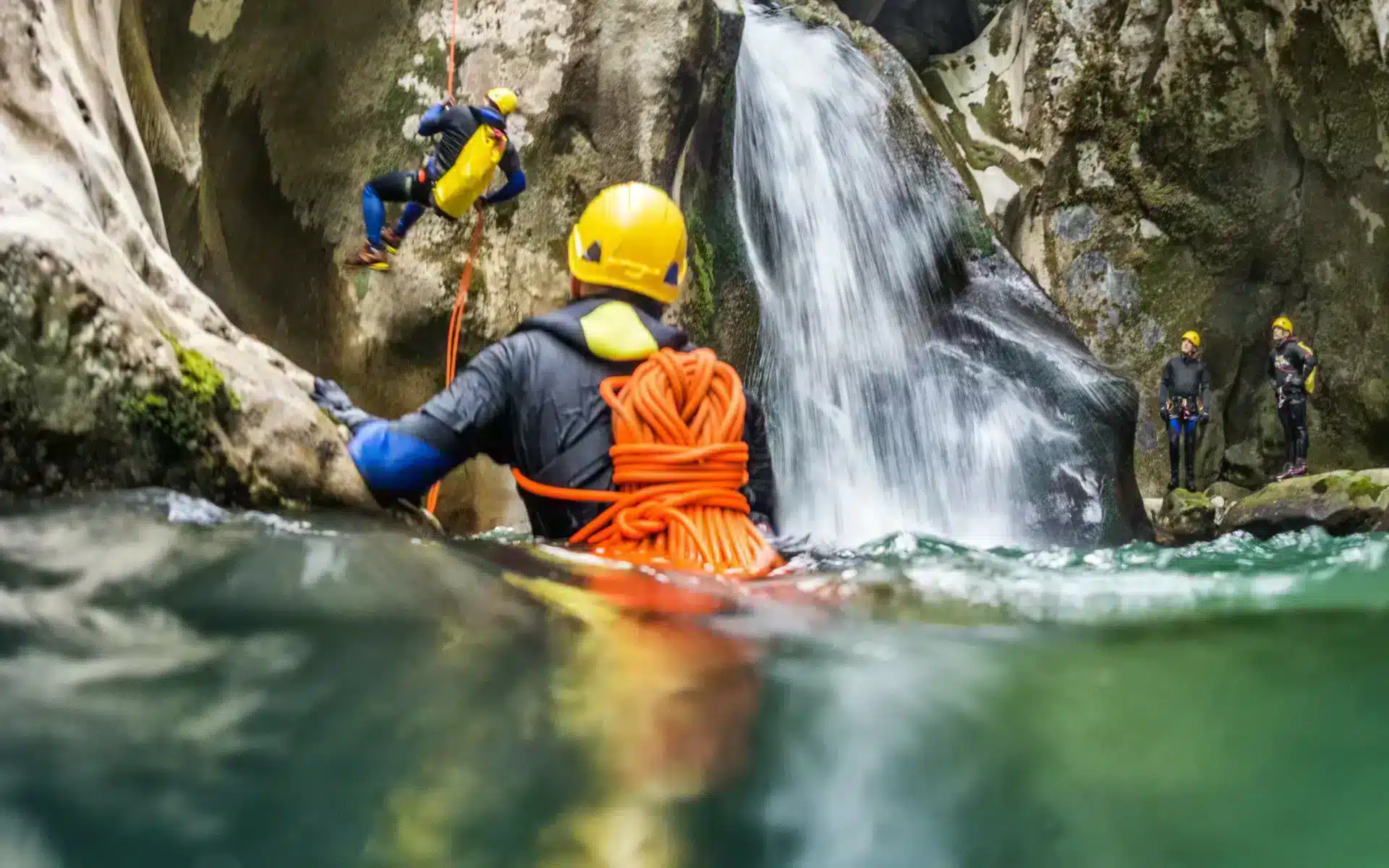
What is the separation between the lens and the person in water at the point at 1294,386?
11.2m

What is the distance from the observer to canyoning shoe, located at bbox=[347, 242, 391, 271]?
18.8 ft

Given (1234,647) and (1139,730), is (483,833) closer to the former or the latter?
(1139,730)

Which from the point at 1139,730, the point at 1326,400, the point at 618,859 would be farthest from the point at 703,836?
the point at 1326,400

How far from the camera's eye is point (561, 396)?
123 inches

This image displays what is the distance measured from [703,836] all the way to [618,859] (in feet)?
0.35

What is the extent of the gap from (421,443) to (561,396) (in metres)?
0.44

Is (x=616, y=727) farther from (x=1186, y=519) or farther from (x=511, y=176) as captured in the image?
(x=1186, y=519)

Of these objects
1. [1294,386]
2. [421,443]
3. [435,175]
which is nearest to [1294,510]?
[1294,386]

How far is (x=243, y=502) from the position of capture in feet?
7.98

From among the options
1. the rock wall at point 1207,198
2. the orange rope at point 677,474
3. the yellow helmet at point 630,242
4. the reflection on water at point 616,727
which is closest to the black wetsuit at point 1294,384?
the rock wall at point 1207,198

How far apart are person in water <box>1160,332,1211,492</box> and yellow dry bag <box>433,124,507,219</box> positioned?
9736 millimetres

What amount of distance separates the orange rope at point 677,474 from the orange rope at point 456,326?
0.65m

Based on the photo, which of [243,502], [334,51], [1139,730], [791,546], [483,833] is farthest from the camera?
[334,51]

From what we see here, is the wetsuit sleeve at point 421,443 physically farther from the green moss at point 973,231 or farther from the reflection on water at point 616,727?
the green moss at point 973,231
